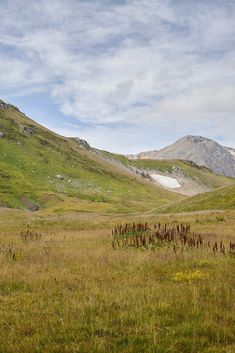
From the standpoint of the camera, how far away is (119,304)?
378 inches

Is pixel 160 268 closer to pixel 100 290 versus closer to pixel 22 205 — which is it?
pixel 100 290

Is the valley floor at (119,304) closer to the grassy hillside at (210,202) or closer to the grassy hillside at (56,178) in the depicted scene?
the grassy hillside at (210,202)

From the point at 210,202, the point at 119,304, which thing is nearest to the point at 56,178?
the point at 210,202

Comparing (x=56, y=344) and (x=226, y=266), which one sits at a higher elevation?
(x=226, y=266)

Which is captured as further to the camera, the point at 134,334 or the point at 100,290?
the point at 100,290

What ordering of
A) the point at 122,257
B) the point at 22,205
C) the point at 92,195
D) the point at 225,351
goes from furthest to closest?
1. the point at 92,195
2. the point at 22,205
3. the point at 122,257
4. the point at 225,351

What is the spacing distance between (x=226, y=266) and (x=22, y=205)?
9413 cm

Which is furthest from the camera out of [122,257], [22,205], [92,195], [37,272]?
[92,195]

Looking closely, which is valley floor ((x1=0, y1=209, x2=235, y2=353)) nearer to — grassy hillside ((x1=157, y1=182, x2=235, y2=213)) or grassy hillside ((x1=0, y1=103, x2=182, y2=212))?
Result: grassy hillside ((x1=157, y1=182, x2=235, y2=213))

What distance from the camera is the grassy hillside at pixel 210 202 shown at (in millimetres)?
54844

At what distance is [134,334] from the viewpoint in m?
7.92

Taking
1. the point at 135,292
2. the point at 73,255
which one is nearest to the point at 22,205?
the point at 73,255

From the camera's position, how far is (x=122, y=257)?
50.9 feet

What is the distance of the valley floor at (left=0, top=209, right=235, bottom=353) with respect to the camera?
25.0 ft
